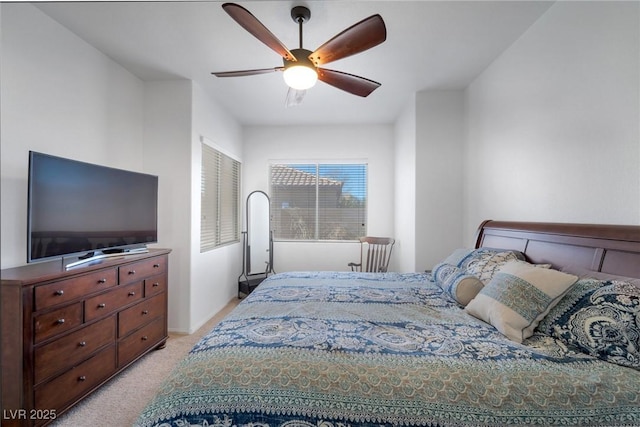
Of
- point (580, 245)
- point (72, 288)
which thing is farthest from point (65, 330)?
point (580, 245)

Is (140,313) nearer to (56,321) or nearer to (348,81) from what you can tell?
(56,321)

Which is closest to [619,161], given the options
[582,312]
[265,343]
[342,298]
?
[582,312]

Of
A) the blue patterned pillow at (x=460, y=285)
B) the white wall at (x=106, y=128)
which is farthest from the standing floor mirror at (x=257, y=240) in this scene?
the blue patterned pillow at (x=460, y=285)

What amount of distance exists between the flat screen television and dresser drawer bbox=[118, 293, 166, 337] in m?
0.48

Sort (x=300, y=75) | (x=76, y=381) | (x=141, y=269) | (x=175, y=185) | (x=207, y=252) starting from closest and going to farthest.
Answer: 1. (x=76, y=381)
2. (x=300, y=75)
3. (x=141, y=269)
4. (x=175, y=185)
5. (x=207, y=252)

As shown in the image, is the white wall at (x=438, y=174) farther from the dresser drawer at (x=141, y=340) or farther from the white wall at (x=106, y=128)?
the dresser drawer at (x=141, y=340)

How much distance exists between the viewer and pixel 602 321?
102cm

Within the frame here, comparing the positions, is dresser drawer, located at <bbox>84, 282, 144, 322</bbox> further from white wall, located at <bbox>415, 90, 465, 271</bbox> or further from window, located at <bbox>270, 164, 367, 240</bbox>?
white wall, located at <bbox>415, 90, 465, 271</bbox>

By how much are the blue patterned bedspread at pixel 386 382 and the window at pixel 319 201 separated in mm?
3191

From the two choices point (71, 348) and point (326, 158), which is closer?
point (71, 348)

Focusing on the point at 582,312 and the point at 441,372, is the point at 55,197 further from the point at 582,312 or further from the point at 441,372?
the point at 582,312

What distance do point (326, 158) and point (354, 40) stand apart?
273 cm

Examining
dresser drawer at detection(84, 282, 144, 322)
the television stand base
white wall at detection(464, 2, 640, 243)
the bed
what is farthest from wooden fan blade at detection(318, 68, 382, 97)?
dresser drawer at detection(84, 282, 144, 322)

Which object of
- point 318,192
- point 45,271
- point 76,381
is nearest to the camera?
point 45,271
